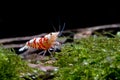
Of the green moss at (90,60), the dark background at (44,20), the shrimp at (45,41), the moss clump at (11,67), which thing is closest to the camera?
the green moss at (90,60)

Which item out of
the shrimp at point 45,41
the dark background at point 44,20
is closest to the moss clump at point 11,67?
the shrimp at point 45,41

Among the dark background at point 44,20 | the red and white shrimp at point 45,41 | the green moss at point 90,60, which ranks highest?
the red and white shrimp at point 45,41

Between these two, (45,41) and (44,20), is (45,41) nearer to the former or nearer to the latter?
(45,41)

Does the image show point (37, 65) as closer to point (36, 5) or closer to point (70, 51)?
point (70, 51)

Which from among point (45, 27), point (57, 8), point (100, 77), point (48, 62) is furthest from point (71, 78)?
point (57, 8)

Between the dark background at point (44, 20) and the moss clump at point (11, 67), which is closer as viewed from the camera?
the moss clump at point (11, 67)

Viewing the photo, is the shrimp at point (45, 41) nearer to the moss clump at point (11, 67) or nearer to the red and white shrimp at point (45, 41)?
the red and white shrimp at point (45, 41)
